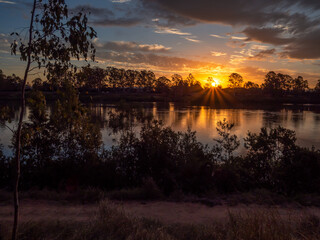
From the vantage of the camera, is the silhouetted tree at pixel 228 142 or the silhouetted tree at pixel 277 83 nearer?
the silhouetted tree at pixel 228 142

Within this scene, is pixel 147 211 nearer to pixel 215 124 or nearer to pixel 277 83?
pixel 215 124

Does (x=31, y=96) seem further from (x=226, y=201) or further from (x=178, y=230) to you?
(x=226, y=201)

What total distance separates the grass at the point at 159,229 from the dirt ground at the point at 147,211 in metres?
0.74

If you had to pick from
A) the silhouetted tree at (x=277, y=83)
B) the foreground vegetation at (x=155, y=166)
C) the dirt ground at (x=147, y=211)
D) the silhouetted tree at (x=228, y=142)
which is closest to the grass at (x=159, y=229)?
the dirt ground at (x=147, y=211)

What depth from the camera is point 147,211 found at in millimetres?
7914

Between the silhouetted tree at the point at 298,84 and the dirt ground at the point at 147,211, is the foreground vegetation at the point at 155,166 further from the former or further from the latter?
the silhouetted tree at the point at 298,84

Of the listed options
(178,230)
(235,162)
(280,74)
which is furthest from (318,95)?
(178,230)

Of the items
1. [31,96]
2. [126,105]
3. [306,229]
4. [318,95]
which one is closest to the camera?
[31,96]

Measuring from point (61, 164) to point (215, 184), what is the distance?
6244 millimetres

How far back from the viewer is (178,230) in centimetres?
597

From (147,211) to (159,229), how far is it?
250 cm

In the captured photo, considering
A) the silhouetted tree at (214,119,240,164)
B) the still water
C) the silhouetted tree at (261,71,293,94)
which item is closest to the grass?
the still water

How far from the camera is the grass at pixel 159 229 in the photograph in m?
4.61

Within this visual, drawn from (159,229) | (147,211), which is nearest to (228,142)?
(147,211)
